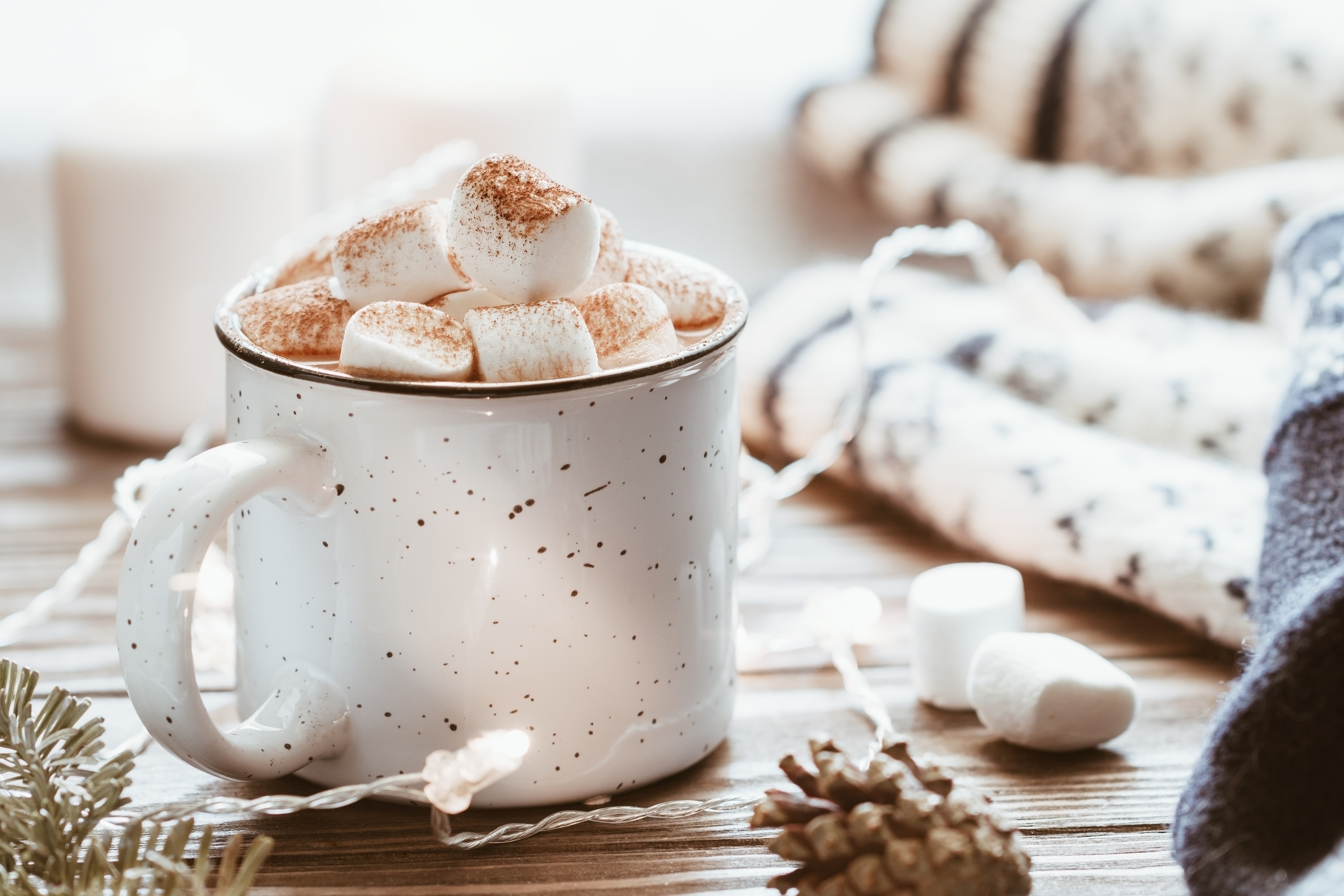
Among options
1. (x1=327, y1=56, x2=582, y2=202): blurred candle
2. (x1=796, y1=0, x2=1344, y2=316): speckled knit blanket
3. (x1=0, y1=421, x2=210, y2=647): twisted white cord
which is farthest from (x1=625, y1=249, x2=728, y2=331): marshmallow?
(x1=796, y1=0, x2=1344, y2=316): speckled knit blanket

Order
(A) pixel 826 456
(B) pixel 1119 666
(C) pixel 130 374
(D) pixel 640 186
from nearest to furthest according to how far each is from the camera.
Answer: (B) pixel 1119 666 → (A) pixel 826 456 → (C) pixel 130 374 → (D) pixel 640 186

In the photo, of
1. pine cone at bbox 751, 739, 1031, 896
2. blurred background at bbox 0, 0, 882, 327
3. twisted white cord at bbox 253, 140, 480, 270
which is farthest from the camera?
blurred background at bbox 0, 0, 882, 327

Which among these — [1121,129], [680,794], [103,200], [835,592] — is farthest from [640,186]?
[680,794]

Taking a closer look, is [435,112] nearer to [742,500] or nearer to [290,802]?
[742,500]

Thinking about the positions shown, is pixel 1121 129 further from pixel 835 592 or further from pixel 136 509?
pixel 136 509

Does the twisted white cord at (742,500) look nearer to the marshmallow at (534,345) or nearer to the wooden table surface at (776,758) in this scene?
the wooden table surface at (776,758)

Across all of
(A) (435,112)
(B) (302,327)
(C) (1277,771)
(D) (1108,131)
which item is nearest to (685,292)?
(B) (302,327)

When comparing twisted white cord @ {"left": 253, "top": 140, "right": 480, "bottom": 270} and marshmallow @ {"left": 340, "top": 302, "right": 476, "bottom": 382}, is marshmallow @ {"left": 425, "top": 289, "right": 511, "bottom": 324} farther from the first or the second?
twisted white cord @ {"left": 253, "top": 140, "right": 480, "bottom": 270}

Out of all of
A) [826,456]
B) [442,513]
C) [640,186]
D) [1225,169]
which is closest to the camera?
[442,513]
